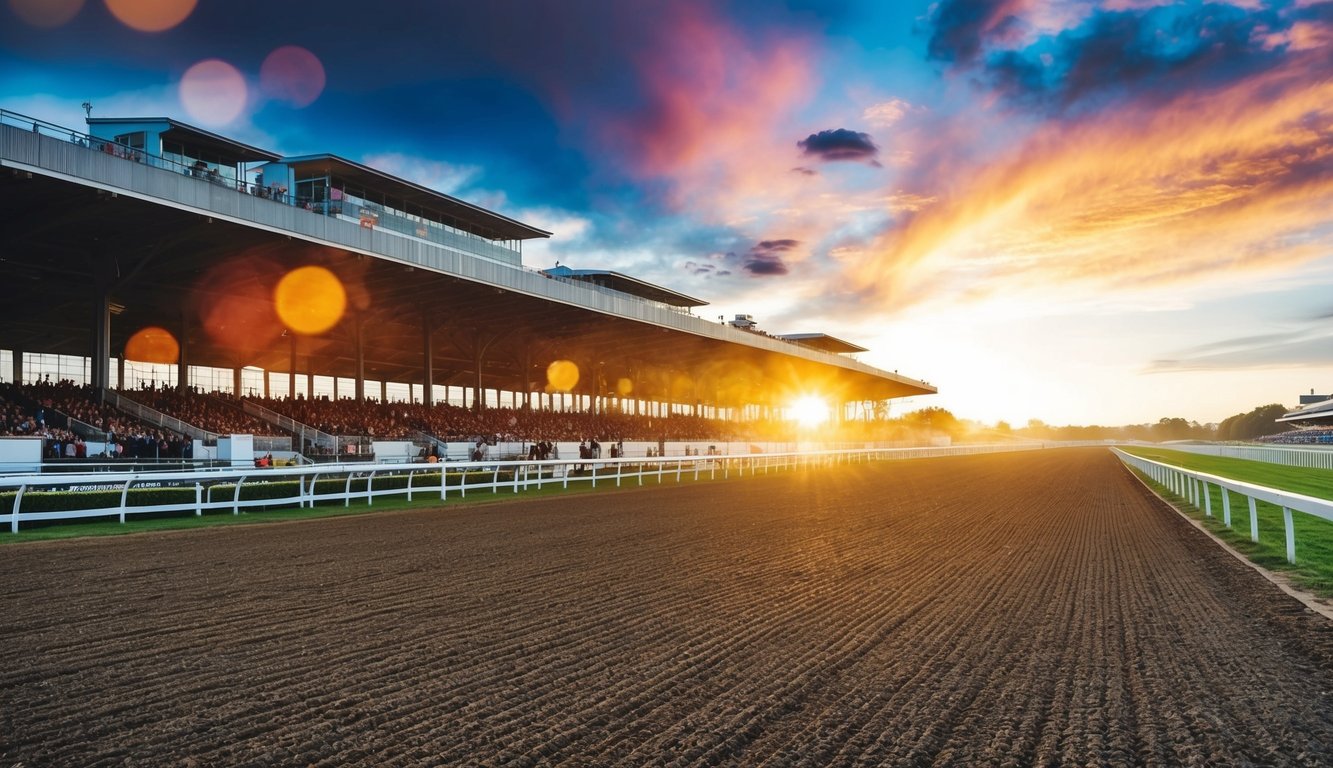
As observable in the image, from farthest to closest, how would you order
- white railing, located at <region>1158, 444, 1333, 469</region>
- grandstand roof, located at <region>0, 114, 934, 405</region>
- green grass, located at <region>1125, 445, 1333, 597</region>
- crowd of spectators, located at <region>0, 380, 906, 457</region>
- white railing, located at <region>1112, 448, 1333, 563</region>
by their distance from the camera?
white railing, located at <region>1158, 444, 1333, 469</region>
crowd of spectators, located at <region>0, 380, 906, 457</region>
grandstand roof, located at <region>0, 114, 934, 405</region>
green grass, located at <region>1125, 445, 1333, 597</region>
white railing, located at <region>1112, 448, 1333, 563</region>

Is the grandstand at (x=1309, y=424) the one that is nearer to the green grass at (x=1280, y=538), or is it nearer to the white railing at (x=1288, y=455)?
the white railing at (x=1288, y=455)

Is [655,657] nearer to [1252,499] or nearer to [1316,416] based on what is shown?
[1252,499]

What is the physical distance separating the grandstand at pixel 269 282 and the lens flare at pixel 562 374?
0.56 meters

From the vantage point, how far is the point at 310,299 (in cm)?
3825

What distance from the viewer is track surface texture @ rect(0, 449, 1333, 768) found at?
3785 millimetres

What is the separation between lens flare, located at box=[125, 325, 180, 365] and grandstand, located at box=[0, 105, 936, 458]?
161mm

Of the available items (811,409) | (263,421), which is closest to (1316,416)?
(811,409)

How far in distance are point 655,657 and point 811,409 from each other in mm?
89072

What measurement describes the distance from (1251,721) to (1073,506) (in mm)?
14704

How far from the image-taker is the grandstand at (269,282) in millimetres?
24484

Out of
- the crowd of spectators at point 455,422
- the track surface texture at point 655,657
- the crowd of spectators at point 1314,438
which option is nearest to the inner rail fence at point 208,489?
the track surface texture at point 655,657

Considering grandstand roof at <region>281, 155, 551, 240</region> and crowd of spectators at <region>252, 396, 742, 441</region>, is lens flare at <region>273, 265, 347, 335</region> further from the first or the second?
grandstand roof at <region>281, 155, 551, 240</region>

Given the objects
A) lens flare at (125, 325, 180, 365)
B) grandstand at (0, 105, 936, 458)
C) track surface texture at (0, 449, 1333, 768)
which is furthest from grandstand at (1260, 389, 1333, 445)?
lens flare at (125, 325, 180, 365)

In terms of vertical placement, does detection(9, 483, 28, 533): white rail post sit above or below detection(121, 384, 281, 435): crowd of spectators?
below
